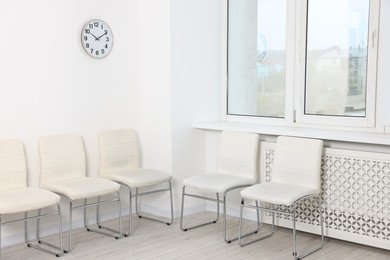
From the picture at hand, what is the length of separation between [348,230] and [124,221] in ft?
6.51

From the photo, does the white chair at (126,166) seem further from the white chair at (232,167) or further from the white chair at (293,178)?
the white chair at (293,178)

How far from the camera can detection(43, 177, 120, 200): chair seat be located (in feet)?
13.1

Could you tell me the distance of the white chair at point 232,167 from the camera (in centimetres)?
432

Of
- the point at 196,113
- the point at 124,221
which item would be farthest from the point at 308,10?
the point at 124,221

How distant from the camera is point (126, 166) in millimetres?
4797

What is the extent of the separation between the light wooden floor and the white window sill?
837 mm

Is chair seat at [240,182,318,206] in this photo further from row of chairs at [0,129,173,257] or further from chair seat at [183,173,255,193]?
row of chairs at [0,129,173,257]

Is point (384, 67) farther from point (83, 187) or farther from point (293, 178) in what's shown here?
point (83, 187)

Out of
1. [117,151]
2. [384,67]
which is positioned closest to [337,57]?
[384,67]

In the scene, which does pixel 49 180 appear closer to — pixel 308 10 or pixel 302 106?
pixel 302 106

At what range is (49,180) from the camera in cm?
424

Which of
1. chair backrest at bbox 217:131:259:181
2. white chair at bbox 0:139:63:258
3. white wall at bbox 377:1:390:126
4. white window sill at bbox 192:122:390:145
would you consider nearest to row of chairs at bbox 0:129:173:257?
white chair at bbox 0:139:63:258

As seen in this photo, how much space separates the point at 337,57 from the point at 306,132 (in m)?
0.68

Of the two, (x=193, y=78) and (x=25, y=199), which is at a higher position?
(x=193, y=78)
